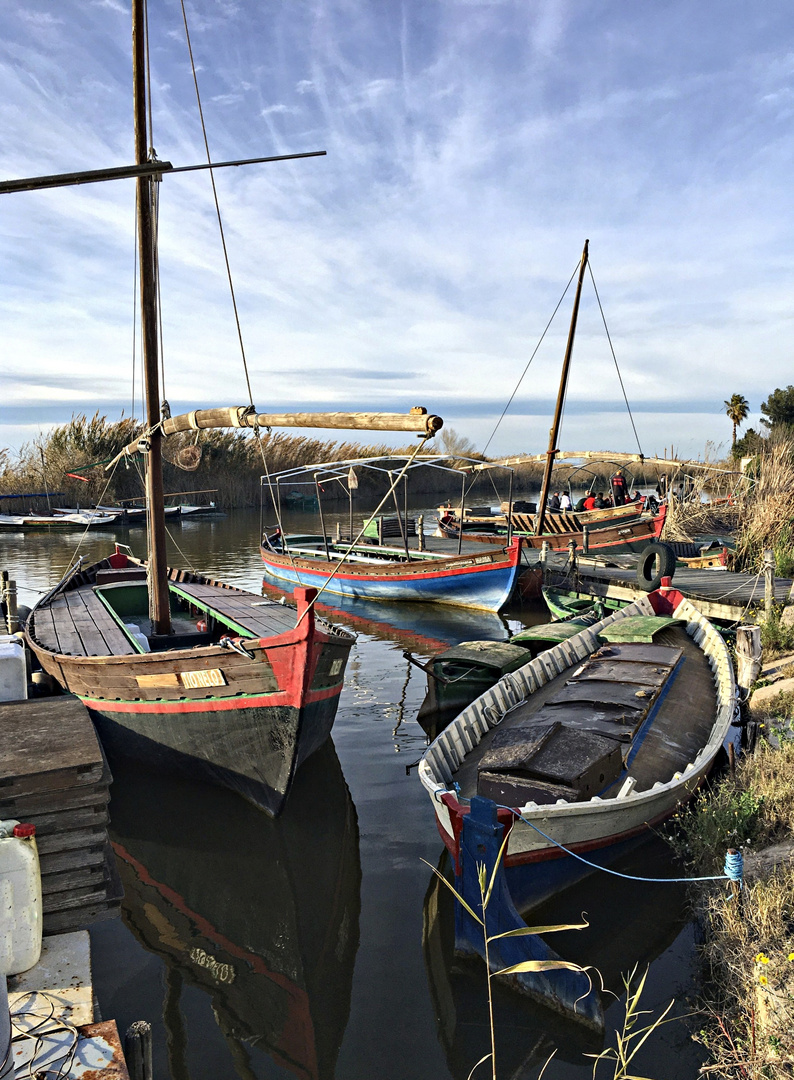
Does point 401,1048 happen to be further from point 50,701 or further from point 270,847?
point 50,701

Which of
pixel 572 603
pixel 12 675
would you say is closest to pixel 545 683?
pixel 12 675

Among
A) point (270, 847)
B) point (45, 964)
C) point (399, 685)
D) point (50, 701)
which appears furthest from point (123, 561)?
point (45, 964)

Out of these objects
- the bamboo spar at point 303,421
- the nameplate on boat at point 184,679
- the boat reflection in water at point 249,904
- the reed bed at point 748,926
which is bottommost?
the boat reflection in water at point 249,904

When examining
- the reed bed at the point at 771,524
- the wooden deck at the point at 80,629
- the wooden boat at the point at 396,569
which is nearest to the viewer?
the wooden deck at the point at 80,629

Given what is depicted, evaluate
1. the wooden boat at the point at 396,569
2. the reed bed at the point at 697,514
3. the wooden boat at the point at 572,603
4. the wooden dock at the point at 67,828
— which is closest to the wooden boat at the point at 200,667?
the wooden dock at the point at 67,828

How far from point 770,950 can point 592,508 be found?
24.8 meters

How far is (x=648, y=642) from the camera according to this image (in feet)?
36.5

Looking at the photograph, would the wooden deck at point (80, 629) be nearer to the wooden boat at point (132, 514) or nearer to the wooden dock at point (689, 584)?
the wooden dock at point (689, 584)

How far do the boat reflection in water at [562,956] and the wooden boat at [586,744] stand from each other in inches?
19.1

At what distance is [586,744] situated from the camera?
6.98 m

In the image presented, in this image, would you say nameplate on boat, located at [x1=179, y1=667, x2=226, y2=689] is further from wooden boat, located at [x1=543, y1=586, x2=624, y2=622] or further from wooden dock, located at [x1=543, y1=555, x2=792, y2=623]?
wooden dock, located at [x1=543, y1=555, x2=792, y2=623]

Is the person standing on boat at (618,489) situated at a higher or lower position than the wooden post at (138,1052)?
higher

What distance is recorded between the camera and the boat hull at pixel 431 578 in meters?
19.3

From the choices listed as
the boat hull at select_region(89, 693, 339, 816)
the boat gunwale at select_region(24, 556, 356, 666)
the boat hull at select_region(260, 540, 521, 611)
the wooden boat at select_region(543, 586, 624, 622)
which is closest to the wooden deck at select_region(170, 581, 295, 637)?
the boat gunwale at select_region(24, 556, 356, 666)
